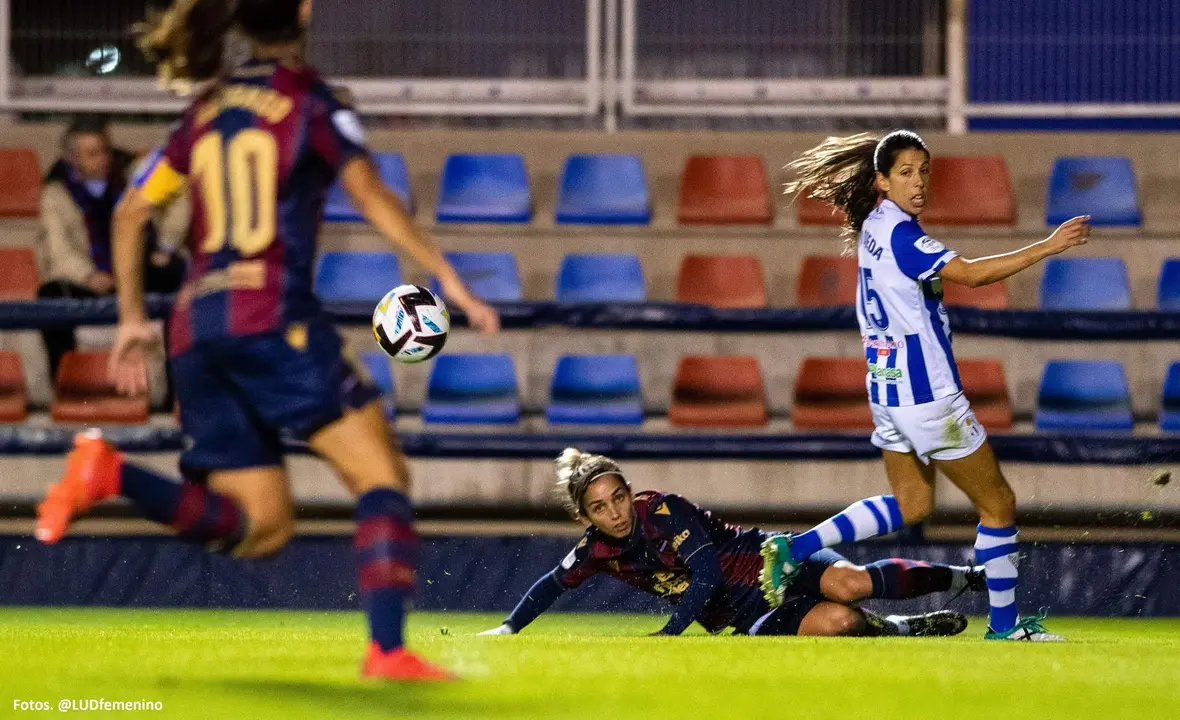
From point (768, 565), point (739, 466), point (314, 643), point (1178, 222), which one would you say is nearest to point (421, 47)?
point (739, 466)

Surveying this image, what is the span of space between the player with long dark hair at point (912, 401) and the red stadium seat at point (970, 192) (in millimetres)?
4411

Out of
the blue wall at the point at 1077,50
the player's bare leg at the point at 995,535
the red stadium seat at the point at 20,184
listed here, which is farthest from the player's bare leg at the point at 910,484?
the red stadium seat at the point at 20,184

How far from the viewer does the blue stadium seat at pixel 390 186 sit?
10.0m

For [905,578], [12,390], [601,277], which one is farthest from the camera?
[601,277]

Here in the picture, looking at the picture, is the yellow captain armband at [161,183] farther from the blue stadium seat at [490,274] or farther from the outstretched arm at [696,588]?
the blue stadium seat at [490,274]

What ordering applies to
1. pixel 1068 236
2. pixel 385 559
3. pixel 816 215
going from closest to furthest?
pixel 385 559, pixel 1068 236, pixel 816 215

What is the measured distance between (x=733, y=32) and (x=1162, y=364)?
3.54 meters

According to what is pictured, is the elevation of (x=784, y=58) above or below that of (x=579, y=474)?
above

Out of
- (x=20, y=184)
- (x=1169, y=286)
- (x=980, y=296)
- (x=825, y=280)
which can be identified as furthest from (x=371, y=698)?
(x=20, y=184)

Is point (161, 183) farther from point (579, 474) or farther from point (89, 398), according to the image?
point (89, 398)

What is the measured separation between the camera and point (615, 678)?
11.2 ft

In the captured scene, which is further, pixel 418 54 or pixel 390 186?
pixel 418 54

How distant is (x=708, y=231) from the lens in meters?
10.1

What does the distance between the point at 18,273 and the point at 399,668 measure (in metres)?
7.23
